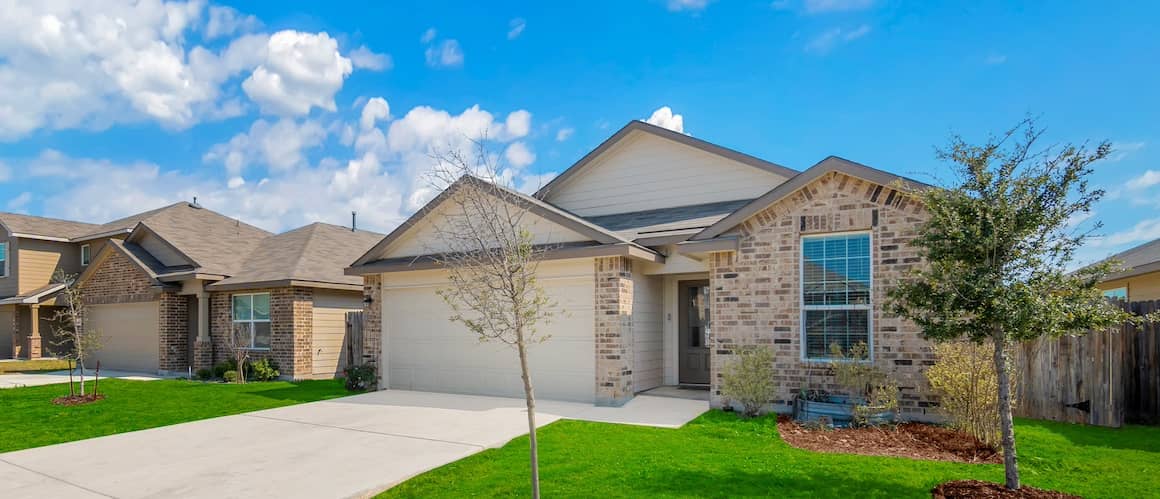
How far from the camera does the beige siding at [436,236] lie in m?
12.1

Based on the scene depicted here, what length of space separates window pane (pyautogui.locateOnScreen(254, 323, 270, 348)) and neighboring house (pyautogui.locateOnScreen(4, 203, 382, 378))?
0.09 ft

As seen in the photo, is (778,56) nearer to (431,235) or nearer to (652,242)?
(652,242)

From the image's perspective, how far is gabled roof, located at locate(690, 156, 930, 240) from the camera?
30.0ft

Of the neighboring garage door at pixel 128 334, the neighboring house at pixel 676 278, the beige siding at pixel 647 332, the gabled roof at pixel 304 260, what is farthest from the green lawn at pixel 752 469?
the neighboring garage door at pixel 128 334

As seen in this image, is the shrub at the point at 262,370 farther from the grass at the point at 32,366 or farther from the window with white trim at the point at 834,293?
the window with white trim at the point at 834,293

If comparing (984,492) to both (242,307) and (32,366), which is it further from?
(32,366)

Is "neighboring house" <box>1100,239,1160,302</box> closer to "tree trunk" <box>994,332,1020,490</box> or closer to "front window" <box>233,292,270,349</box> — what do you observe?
"tree trunk" <box>994,332,1020,490</box>

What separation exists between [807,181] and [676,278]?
4.10 meters

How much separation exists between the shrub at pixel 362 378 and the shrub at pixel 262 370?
13.7 ft

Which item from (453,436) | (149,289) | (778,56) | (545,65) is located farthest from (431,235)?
(149,289)

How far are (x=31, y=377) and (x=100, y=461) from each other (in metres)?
14.6

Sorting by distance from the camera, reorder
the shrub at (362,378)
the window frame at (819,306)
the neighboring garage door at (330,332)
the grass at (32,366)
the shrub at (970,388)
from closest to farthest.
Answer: the shrub at (970,388), the window frame at (819,306), the shrub at (362,378), the neighboring garage door at (330,332), the grass at (32,366)

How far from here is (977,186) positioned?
6031mm

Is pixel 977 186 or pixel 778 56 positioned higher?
pixel 778 56
